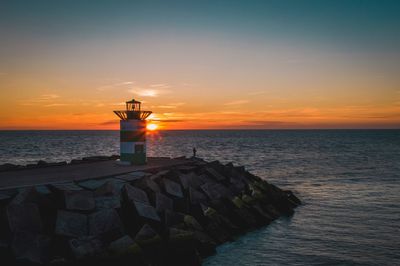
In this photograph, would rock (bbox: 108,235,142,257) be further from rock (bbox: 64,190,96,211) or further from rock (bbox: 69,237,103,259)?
rock (bbox: 64,190,96,211)

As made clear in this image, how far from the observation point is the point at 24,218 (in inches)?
377

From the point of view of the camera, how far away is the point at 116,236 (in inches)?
391

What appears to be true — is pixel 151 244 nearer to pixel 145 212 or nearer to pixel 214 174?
pixel 145 212

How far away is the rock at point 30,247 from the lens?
8.45 m

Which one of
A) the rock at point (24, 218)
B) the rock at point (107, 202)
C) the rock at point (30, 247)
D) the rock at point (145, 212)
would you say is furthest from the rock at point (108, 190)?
the rock at point (30, 247)

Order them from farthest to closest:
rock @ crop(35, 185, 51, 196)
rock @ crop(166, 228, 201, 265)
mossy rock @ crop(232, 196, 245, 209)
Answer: mossy rock @ crop(232, 196, 245, 209) < rock @ crop(35, 185, 51, 196) < rock @ crop(166, 228, 201, 265)

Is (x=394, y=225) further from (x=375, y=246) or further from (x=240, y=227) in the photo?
(x=240, y=227)

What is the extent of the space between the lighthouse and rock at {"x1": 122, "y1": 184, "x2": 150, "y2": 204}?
19.1ft

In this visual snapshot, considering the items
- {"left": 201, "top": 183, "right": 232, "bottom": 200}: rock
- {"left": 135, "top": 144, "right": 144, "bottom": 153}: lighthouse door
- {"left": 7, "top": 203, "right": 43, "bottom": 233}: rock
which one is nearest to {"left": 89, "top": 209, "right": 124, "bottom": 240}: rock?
{"left": 7, "top": 203, "right": 43, "bottom": 233}: rock

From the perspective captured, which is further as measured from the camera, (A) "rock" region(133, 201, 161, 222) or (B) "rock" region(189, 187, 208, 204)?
(B) "rock" region(189, 187, 208, 204)

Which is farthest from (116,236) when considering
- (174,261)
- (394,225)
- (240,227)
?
(394,225)

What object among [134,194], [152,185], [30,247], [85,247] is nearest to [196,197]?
[152,185]

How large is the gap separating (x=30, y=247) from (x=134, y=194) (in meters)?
3.72

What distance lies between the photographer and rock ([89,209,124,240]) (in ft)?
32.3
